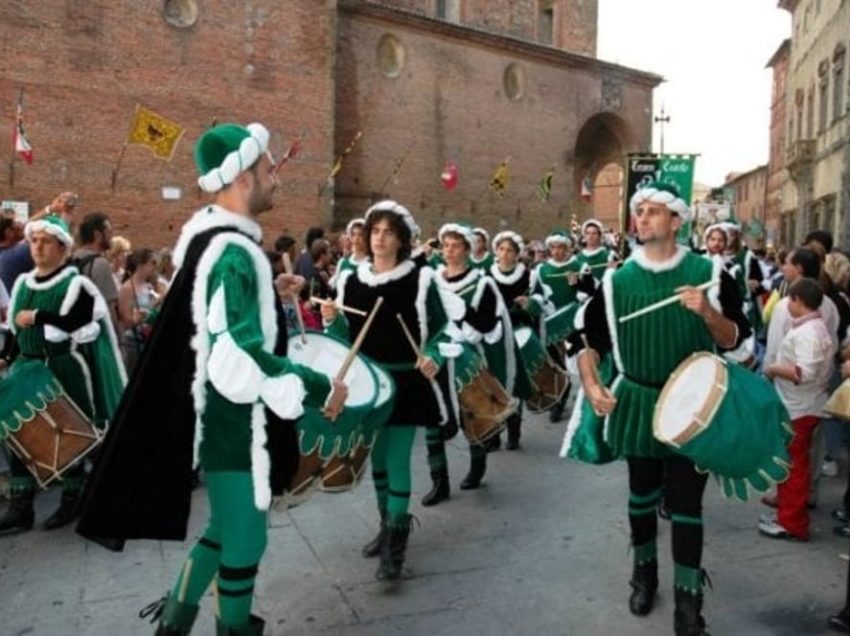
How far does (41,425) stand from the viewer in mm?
5008

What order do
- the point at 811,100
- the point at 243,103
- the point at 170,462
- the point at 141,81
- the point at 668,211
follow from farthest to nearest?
1. the point at 811,100
2. the point at 243,103
3. the point at 141,81
4. the point at 668,211
5. the point at 170,462

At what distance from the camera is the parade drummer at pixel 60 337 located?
516cm

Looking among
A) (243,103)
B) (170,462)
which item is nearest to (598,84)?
(243,103)

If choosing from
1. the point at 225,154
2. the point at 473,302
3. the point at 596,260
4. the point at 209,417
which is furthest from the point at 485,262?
the point at 209,417

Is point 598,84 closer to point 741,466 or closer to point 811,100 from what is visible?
point 811,100

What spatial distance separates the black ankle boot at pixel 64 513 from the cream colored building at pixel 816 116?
915 inches

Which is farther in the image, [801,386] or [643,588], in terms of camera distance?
[801,386]

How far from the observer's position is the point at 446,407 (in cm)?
498

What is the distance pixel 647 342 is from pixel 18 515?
13.4ft

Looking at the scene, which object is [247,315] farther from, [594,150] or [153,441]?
[594,150]

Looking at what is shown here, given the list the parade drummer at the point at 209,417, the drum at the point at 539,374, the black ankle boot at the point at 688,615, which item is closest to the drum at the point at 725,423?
the black ankle boot at the point at 688,615

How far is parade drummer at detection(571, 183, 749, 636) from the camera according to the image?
12.1 ft

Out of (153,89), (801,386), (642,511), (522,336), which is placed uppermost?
(153,89)

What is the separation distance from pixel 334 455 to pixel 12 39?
15.6m
